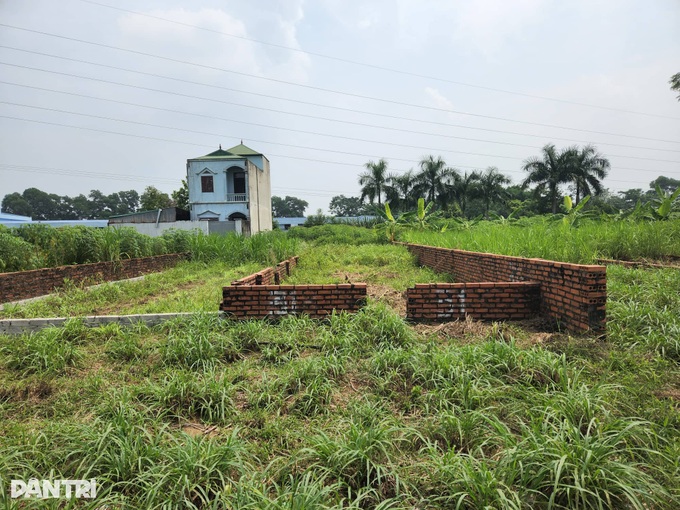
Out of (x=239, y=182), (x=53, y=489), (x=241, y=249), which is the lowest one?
(x=53, y=489)

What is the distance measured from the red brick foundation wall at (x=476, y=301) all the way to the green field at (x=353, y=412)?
0.27m

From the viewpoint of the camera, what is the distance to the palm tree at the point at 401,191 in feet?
133

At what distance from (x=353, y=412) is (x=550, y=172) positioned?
4246 centimetres

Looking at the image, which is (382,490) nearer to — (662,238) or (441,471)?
(441,471)

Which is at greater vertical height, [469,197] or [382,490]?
[469,197]

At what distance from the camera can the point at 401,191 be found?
4112 centimetres

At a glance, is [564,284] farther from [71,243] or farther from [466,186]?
[466,186]

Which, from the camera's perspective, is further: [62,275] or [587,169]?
[587,169]

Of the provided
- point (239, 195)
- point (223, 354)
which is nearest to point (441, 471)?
point (223, 354)

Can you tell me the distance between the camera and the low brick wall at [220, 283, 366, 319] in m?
4.42

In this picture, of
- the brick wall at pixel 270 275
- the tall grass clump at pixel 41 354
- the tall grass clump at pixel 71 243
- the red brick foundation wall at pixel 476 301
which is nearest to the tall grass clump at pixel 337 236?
the brick wall at pixel 270 275

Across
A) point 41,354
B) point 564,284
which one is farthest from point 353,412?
point 41,354

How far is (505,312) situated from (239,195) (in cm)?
2576

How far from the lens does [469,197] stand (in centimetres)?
4328
